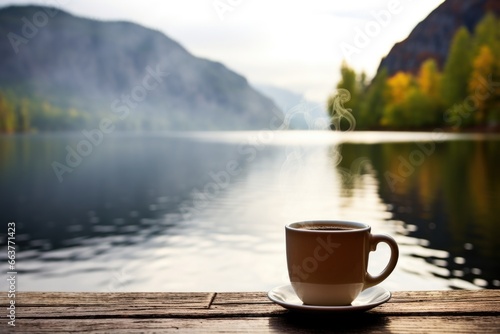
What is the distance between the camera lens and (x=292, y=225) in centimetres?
196

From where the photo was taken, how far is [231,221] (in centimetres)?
2688

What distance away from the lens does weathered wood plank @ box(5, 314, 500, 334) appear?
179 centimetres

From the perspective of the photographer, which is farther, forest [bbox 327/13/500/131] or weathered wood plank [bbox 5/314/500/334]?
forest [bbox 327/13/500/131]

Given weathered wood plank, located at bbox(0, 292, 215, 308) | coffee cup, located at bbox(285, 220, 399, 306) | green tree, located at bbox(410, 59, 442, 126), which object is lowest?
weathered wood plank, located at bbox(0, 292, 215, 308)

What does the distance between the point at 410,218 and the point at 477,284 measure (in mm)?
10631

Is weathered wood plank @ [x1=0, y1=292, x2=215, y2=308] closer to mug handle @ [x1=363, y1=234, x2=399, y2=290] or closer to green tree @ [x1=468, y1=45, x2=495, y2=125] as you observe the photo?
mug handle @ [x1=363, y1=234, x2=399, y2=290]

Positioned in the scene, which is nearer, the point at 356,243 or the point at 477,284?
the point at 356,243

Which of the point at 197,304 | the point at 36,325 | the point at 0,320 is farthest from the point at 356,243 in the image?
the point at 0,320

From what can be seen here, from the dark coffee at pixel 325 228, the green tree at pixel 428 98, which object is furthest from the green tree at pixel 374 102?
the dark coffee at pixel 325 228

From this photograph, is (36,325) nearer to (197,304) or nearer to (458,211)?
(197,304)

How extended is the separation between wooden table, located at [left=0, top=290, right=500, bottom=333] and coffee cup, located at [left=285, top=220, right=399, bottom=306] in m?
0.08

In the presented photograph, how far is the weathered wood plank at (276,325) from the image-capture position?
5.86ft

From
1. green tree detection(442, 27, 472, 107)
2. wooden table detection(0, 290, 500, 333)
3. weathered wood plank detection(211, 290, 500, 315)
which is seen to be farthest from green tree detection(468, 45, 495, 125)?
wooden table detection(0, 290, 500, 333)

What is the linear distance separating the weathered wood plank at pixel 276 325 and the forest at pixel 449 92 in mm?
88300
